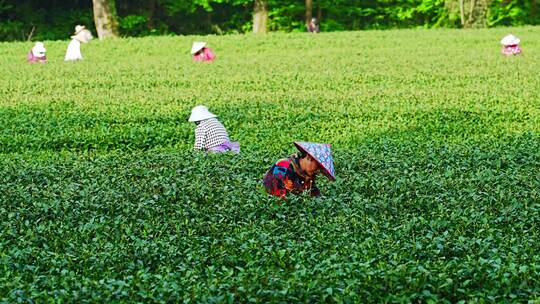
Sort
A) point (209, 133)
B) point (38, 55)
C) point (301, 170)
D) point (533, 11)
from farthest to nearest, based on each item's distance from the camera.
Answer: point (533, 11) < point (38, 55) < point (209, 133) < point (301, 170)

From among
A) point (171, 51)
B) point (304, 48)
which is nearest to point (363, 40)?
point (304, 48)

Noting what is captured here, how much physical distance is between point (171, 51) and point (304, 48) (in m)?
4.80

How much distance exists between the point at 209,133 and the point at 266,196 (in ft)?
16.2

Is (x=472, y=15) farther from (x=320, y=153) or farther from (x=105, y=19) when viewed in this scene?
(x=320, y=153)

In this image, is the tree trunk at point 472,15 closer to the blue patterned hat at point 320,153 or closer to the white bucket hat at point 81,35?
the white bucket hat at point 81,35

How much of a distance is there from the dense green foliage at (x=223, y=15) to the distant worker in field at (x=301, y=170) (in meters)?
43.2

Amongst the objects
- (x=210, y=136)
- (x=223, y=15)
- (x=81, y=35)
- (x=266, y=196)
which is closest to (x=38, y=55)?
(x=81, y=35)

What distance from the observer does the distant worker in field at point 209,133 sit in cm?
1492

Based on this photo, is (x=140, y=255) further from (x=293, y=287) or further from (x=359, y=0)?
(x=359, y=0)

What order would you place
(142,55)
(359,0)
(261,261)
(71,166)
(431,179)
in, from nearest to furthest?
(261,261) → (431,179) → (71,166) → (142,55) → (359,0)

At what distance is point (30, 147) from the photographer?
17.2 metres

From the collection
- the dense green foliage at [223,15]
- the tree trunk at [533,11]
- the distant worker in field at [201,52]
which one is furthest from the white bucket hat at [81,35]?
the tree trunk at [533,11]

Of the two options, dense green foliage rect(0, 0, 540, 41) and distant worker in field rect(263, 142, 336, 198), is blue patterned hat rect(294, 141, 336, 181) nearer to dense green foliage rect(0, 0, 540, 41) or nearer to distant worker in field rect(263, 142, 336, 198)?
distant worker in field rect(263, 142, 336, 198)

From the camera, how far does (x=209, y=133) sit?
49.5ft
